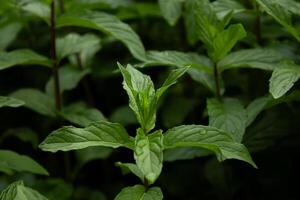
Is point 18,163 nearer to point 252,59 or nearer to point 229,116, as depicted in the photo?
point 229,116

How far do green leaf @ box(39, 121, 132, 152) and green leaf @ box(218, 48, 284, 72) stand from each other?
18.8 inches

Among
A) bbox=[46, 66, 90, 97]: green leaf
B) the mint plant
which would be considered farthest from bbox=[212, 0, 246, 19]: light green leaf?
bbox=[46, 66, 90, 97]: green leaf

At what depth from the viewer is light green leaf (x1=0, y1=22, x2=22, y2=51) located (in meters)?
2.07

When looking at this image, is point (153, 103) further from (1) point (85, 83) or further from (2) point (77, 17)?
(1) point (85, 83)

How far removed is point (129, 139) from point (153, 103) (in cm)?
11

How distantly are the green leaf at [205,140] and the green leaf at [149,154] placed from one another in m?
0.06

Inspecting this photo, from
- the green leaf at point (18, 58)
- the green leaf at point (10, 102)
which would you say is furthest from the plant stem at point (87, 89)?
the green leaf at point (10, 102)

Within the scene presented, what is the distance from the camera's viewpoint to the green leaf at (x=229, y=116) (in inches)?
60.0

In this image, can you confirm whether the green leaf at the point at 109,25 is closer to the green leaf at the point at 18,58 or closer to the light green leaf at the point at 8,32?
the green leaf at the point at 18,58

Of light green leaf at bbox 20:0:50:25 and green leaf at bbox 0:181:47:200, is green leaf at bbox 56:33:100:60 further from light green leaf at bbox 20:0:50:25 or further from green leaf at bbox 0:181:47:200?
green leaf at bbox 0:181:47:200

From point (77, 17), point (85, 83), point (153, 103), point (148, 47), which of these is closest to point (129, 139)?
point (153, 103)

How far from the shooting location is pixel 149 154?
1263 mm

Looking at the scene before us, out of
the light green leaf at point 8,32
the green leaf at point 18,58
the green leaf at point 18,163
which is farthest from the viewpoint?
the light green leaf at point 8,32

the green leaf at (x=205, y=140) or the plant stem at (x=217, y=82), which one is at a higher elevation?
the green leaf at (x=205, y=140)
